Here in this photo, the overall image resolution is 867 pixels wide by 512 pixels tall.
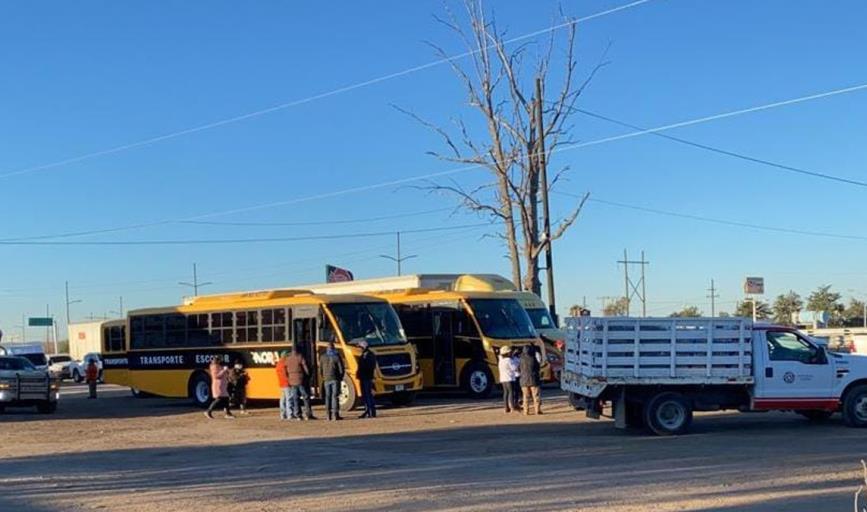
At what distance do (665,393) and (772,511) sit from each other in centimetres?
750

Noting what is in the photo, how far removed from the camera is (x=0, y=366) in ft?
88.6

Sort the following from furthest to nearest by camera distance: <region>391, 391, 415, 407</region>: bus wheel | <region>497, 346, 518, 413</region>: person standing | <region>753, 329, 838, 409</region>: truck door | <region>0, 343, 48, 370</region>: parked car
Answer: <region>0, 343, 48, 370</region>: parked car → <region>391, 391, 415, 407</region>: bus wheel → <region>497, 346, 518, 413</region>: person standing → <region>753, 329, 838, 409</region>: truck door

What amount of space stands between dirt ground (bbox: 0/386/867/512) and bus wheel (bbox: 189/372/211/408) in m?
5.18

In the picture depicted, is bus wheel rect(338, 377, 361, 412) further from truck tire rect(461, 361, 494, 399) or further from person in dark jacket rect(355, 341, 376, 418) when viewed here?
truck tire rect(461, 361, 494, 399)

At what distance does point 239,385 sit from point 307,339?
83.4 inches

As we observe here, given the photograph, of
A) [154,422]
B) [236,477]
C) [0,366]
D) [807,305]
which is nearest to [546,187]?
[154,422]

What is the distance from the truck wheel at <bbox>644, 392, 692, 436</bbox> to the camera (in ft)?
56.1

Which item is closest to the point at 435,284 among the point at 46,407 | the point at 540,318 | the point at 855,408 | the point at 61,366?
the point at 540,318

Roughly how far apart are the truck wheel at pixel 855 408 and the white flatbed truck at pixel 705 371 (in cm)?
2

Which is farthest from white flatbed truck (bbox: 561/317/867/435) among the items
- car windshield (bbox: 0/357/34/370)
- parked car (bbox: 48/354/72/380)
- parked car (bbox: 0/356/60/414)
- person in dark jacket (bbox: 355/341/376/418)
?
parked car (bbox: 48/354/72/380)

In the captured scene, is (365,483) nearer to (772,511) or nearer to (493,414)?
(772,511)

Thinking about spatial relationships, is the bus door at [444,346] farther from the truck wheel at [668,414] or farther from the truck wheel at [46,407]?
the truck wheel at [668,414]

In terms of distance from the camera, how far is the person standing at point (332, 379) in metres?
21.5

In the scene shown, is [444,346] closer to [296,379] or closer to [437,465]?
[296,379]
